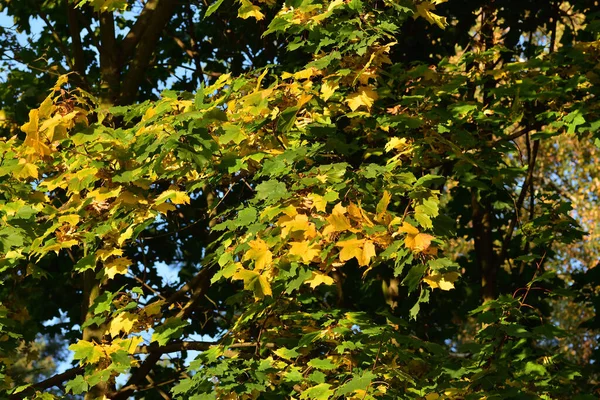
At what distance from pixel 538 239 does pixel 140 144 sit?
3.43 meters

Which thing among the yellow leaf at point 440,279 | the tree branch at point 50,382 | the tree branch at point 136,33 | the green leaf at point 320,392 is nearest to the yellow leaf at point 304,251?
the yellow leaf at point 440,279

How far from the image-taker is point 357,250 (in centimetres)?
397

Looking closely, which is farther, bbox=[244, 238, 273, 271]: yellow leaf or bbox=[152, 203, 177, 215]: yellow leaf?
bbox=[152, 203, 177, 215]: yellow leaf

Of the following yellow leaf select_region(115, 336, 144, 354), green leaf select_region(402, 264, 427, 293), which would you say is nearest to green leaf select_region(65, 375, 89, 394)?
yellow leaf select_region(115, 336, 144, 354)

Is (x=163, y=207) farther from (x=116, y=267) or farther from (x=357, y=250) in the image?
(x=357, y=250)

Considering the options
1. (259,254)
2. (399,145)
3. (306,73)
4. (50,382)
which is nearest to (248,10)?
(306,73)

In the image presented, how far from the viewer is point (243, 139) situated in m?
4.79

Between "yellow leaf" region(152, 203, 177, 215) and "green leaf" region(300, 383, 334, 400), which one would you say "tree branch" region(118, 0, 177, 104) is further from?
"green leaf" region(300, 383, 334, 400)

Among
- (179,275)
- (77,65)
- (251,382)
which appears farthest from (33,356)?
(251,382)

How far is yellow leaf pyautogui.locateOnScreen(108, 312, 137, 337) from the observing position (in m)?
5.21

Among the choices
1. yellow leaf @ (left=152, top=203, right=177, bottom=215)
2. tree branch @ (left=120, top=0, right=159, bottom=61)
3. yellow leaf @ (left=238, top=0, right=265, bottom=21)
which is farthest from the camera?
tree branch @ (left=120, top=0, right=159, bottom=61)

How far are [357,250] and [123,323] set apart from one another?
1958 millimetres

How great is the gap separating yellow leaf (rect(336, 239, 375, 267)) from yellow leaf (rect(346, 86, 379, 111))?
1.17 meters

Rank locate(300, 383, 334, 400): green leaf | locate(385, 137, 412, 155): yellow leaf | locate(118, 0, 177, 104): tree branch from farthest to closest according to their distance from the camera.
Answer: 1. locate(118, 0, 177, 104): tree branch
2. locate(385, 137, 412, 155): yellow leaf
3. locate(300, 383, 334, 400): green leaf
